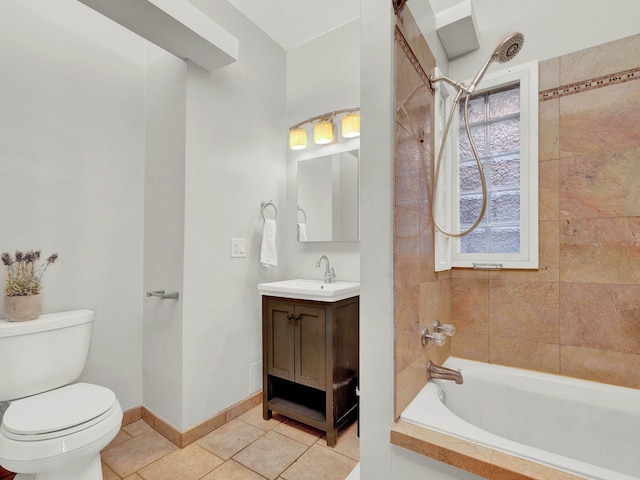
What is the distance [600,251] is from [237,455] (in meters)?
2.20

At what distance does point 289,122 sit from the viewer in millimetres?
2805

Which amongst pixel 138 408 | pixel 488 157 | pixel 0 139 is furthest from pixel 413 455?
A: pixel 0 139

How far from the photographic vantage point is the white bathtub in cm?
131

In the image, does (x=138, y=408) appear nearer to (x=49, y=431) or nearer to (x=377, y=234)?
(x=49, y=431)

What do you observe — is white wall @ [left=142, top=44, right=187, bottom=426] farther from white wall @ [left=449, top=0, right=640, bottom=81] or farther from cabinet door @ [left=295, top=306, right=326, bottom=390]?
white wall @ [left=449, top=0, right=640, bottom=81]

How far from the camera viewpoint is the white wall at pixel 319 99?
245cm

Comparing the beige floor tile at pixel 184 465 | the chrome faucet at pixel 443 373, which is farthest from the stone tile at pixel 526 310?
the beige floor tile at pixel 184 465

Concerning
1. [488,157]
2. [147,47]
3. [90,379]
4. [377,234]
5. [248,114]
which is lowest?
[90,379]

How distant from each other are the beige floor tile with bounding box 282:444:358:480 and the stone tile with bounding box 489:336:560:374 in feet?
3.34

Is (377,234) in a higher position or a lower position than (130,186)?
lower

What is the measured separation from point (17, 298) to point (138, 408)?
1094mm

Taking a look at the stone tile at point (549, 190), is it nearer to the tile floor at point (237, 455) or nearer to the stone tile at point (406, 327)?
the stone tile at point (406, 327)

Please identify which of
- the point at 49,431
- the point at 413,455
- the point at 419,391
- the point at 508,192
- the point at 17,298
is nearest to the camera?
the point at 413,455

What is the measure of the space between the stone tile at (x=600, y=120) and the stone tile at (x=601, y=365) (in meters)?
1.00
